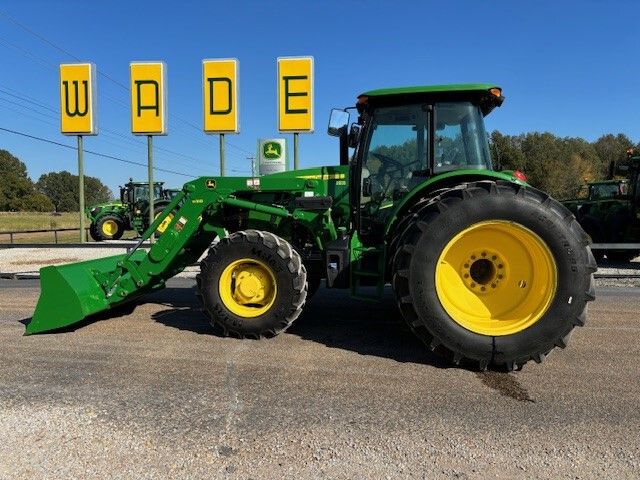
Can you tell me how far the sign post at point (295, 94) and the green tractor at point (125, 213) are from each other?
33.6 feet

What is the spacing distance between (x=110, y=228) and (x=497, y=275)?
1990 centimetres

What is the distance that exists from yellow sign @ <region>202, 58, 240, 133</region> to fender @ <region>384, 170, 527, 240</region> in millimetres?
7976

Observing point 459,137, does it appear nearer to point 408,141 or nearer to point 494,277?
point 408,141

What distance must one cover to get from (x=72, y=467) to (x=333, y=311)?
3.88 meters

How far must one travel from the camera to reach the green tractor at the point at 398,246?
3.91 meters

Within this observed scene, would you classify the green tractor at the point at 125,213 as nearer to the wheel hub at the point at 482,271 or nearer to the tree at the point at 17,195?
the wheel hub at the point at 482,271

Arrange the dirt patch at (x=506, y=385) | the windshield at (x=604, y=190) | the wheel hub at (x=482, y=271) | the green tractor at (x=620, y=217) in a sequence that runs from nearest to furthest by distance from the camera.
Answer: the dirt patch at (x=506, y=385), the wheel hub at (x=482, y=271), the green tractor at (x=620, y=217), the windshield at (x=604, y=190)

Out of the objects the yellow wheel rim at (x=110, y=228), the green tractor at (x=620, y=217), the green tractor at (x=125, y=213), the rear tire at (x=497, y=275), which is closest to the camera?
the rear tire at (x=497, y=275)

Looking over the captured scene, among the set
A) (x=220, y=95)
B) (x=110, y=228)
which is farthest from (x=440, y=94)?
(x=110, y=228)

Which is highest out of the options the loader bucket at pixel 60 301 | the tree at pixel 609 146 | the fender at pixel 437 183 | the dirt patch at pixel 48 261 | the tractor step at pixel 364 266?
the tree at pixel 609 146

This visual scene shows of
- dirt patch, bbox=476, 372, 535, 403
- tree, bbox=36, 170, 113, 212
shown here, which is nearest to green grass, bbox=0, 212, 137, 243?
dirt patch, bbox=476, 372, 535, 403

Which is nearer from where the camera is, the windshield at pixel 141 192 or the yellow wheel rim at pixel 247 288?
the yellow wheel rim at pixel 247 288

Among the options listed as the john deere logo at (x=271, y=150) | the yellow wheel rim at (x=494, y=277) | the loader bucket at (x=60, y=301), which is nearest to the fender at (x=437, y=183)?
the yellow wheel rim at (x=494, y=277)

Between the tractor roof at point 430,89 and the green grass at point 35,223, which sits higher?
the tractor roof at point 430,89
